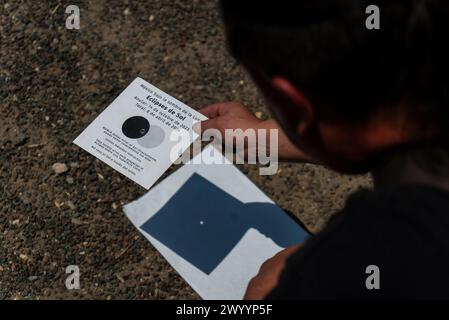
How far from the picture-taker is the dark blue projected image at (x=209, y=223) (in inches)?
58.3

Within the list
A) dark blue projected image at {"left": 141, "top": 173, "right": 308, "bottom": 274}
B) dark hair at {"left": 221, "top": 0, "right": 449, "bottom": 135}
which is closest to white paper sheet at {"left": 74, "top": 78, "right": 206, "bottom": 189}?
dark blue projected image at {"left": 141, "top": 173, "right": 308, "bottom": 274}

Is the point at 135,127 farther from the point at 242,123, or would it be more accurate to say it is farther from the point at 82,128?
the point at 242,123

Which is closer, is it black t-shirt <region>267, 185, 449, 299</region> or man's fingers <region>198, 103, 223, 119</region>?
black t-shirt <region>267, 185, 449, 299</region>

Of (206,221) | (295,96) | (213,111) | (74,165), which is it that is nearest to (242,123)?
(213,111)

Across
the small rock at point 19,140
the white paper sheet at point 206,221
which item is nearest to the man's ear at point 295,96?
the white paper sheet at point 206,221

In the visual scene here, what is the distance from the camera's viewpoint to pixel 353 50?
27.1 inches

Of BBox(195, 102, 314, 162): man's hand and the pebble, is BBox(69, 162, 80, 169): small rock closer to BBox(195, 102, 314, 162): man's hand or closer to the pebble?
the pebble

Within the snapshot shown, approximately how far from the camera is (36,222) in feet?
4.98

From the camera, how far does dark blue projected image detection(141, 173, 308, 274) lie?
1.48 metres

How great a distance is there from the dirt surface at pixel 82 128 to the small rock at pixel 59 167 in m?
0.01

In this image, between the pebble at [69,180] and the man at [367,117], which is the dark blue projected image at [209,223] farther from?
the man at [367,117]

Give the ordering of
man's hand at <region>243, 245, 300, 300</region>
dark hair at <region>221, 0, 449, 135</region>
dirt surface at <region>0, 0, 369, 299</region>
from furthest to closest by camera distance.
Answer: dirt surface at <region>0, 0, 369, 299</region>
man's hand at <region>243, 245, 300, 300</region>
dark hair at <region>221, 0, 449, 135</region>

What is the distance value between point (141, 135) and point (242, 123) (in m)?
0.33

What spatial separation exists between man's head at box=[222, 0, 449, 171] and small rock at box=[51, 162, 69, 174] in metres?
0.92
